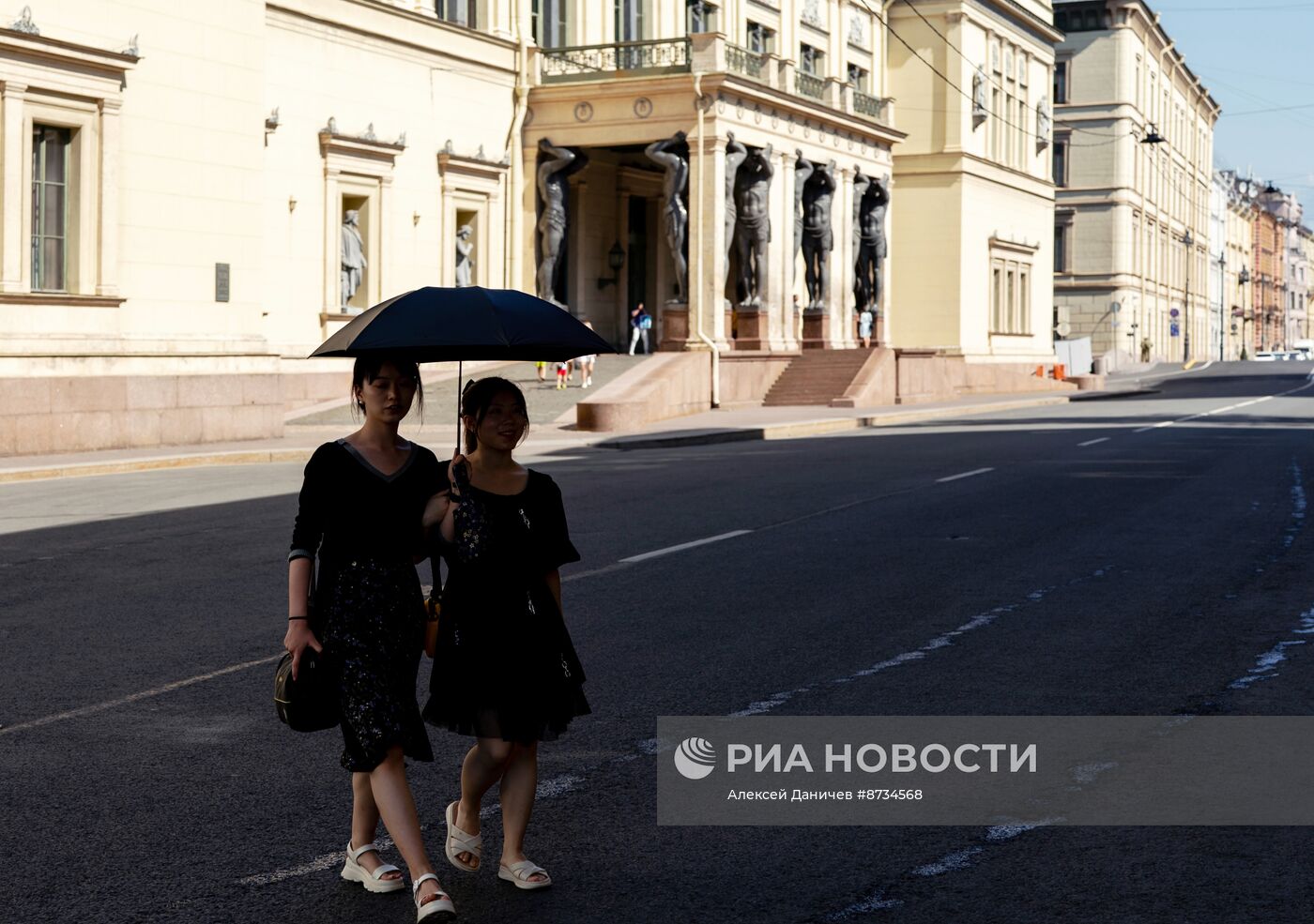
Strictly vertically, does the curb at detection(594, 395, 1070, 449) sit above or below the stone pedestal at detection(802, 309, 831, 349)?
below

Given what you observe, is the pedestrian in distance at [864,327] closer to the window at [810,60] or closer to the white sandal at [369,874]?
the window at [810,60]

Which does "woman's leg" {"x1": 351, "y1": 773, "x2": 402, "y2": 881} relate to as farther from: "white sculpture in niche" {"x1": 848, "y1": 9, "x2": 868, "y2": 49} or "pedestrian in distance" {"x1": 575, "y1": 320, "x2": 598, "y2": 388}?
"white sculpture in niche" {"x1": 848, "y1": 9, "x2": 868, "y2": 49}

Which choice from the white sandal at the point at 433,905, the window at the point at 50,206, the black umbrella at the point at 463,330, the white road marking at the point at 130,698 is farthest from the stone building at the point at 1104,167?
the white sandal at the point at 433,905

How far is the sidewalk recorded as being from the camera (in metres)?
22.9

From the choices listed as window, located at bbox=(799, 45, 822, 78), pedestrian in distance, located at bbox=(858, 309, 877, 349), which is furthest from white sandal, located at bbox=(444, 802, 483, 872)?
window, located at bbox=(799, 45, 822, 78)

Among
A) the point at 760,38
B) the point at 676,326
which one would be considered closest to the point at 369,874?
the point at 676,326

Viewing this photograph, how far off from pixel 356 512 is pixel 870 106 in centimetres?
4612

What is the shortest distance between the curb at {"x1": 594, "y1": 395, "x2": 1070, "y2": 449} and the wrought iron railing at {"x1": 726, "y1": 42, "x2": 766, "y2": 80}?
8.57 m

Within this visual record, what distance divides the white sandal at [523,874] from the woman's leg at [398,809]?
0.96 feet

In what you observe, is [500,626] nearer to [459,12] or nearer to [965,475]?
[965,475]

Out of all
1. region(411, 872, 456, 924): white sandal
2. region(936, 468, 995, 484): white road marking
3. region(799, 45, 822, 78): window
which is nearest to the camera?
region(411, 872, 456, 924): white sandal

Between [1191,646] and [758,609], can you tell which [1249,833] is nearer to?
[1191,646]

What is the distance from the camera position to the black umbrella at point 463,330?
5234mm

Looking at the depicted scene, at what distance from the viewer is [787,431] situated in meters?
32.8
